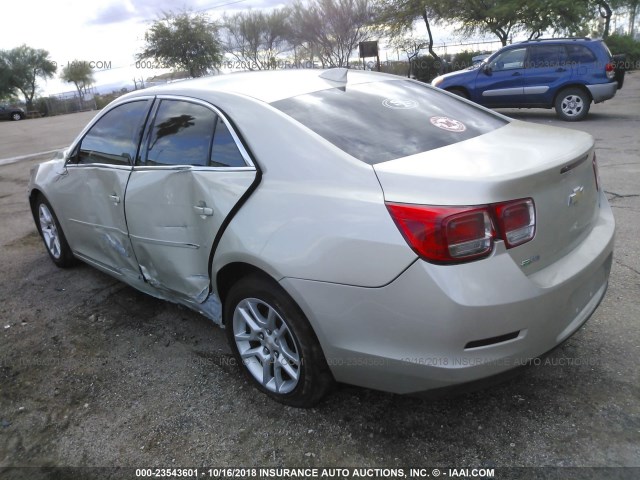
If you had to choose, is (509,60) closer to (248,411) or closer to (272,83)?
(272,83)

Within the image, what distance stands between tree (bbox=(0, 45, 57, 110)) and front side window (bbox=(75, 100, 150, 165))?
5707 centimetres

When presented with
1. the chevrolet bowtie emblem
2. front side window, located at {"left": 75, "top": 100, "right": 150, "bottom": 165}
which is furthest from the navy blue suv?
front side window, located at {"left": 75, "top": 100, "right": 150, "bottom": 165}

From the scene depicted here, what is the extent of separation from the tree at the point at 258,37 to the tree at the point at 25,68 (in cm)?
2491

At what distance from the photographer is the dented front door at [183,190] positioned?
2.65 metres

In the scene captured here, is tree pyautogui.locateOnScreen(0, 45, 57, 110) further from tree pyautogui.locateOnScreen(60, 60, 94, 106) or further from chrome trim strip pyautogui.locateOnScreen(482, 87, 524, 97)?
chrome trim strip pyautogui.locateOnScreen(482, 87, 524, 97)

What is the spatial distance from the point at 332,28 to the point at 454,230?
121 feet

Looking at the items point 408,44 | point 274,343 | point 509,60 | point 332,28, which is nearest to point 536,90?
point 509,60

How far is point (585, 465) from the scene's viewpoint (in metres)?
2.13

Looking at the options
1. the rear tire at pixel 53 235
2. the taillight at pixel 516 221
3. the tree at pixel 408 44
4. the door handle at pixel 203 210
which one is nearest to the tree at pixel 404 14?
the tree at pixel 408 44

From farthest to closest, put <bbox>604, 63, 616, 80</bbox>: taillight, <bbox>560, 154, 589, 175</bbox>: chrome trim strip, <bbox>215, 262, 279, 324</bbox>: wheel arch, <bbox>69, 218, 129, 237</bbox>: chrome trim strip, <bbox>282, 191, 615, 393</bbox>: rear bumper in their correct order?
<bbox>604, 63, 616, 80</bbox>: taillight
<bbox>69, 218, 129, 237</bbox>: chrome trim strip
<bbox>215, 262, 279, 324</bbox>: wheel arch
<bbox>560, 154, 589, 175</bbox>: chrome trim strip
<bbox>282, 191, 615, 393</bbox>: rear bumper

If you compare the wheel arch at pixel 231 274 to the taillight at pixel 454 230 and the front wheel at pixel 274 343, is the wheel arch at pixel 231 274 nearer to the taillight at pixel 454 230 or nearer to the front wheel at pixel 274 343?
the front wheel at pixel 274 343

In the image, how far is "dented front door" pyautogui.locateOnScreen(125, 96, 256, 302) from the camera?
2650 millimetres

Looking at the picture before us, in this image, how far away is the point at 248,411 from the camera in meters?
2.66

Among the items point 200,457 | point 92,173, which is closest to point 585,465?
point 200,457
